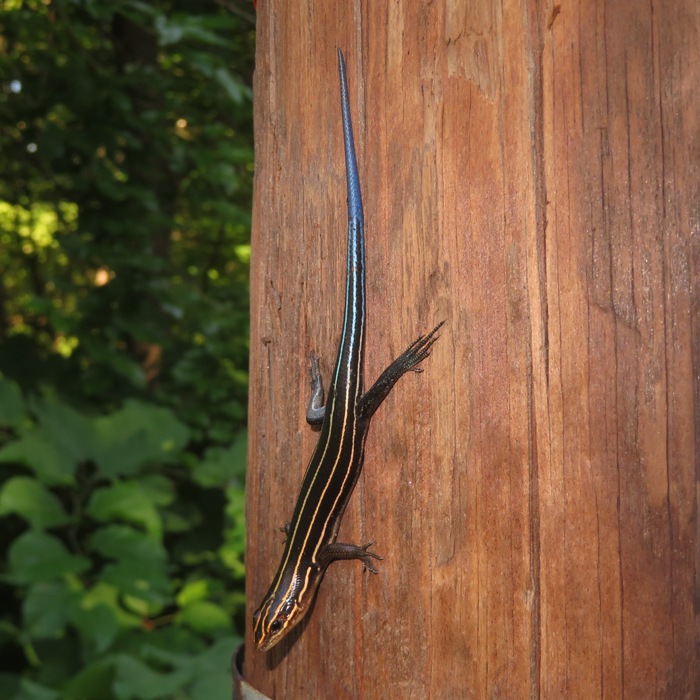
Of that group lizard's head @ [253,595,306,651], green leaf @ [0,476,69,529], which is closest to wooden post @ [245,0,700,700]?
lizard's head @ [253,595,306,651]

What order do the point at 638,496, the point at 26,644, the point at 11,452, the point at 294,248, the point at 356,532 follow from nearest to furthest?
the point at 638,496
the point at 356,532
the point at 294,248
the point at 11,452
the point at 26,644

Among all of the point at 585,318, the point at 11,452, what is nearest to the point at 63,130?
the point at 11,452

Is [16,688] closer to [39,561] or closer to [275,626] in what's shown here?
[39,561]

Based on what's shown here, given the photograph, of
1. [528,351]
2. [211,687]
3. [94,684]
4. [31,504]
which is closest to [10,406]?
[31,504]

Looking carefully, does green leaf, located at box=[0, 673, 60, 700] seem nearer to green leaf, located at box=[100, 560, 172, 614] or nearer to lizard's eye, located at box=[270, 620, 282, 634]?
green leaf, located at box=[100, 560, 172, 614]

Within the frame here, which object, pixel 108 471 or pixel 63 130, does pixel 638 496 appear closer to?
pixel 108 471
